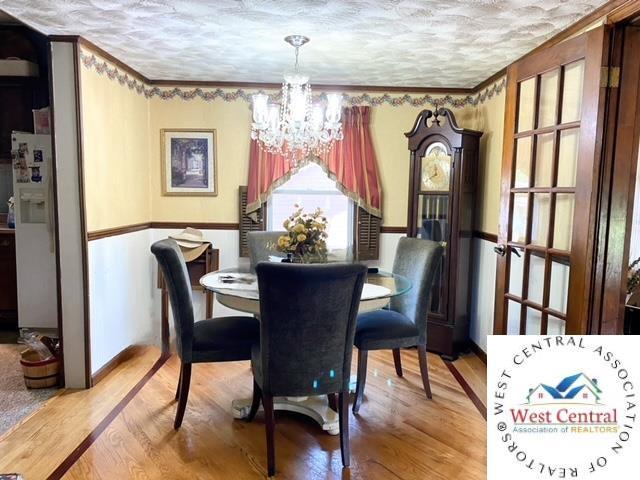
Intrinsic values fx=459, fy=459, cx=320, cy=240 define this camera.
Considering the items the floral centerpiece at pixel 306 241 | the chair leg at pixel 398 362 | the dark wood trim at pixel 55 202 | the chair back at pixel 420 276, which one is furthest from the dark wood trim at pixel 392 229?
the dark wood trim at pixel 55 202

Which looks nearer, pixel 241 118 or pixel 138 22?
pixel 138 22

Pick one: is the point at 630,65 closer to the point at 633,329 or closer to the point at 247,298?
the point at 633,329

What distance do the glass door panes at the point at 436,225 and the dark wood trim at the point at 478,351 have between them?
413 mm

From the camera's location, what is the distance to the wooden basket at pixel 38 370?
9.41 feet

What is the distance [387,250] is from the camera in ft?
13.6

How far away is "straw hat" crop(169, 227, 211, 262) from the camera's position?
3717 mm

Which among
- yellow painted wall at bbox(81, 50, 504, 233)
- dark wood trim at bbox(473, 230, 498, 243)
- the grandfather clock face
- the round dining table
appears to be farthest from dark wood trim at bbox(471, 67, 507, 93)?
the round dining table

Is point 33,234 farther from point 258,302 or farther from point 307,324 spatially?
point 307,324

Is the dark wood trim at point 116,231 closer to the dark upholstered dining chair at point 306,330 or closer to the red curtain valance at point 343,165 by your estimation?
the red curtain valance at point 343,165

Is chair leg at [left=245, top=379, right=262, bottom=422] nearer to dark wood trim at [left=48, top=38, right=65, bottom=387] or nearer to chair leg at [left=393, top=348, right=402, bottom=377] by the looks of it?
chair leg at [left=393, top=348, right=402, bottom=377]

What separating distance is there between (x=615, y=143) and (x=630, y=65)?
0.35 metres

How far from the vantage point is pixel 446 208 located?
357cm

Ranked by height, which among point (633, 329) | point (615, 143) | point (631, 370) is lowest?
point (633, 329)

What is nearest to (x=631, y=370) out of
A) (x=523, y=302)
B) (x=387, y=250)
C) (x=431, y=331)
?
(x=523, y=302)
